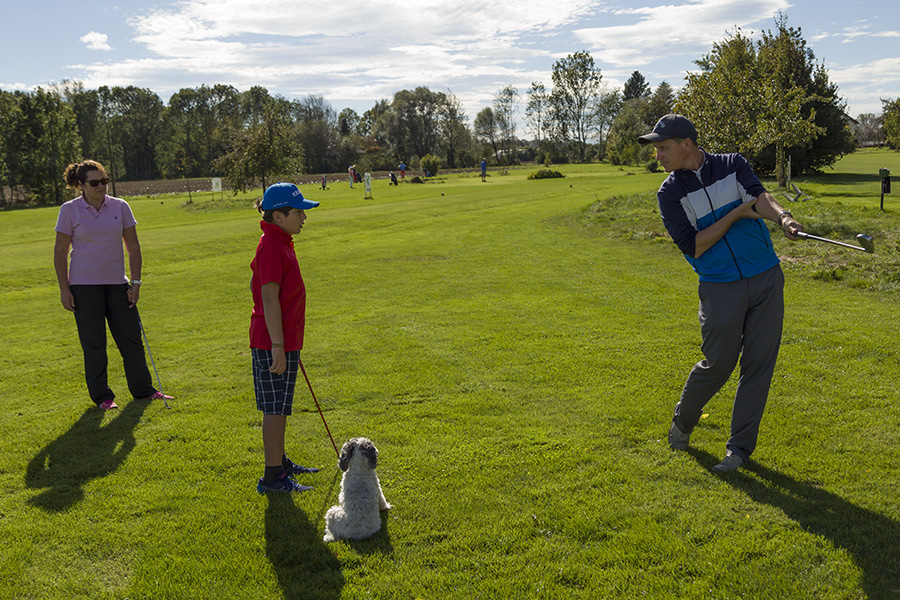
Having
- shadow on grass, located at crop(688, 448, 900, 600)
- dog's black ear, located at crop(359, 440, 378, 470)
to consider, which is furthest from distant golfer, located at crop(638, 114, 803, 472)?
dog's black ear, located at crop(359, 440, 378, 470)

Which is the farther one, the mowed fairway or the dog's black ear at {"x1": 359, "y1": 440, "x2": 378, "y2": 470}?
the dog's black ear at {"x1": 359, "y1": 440, "x2": 378, "y2": 470}

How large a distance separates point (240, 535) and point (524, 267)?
12.4 meters

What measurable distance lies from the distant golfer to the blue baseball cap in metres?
2.56

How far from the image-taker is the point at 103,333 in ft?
24.1

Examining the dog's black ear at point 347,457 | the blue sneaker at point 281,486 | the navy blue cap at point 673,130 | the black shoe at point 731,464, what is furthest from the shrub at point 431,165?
the dog's black ear at point 347,457

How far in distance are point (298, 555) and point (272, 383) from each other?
1.25 m

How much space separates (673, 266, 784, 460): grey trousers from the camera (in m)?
4.80

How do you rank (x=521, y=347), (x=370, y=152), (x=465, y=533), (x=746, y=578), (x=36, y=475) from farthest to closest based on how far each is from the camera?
(x=370, y=152)
(x=521, y=347)
(x=36, y=475)
(x=465, y=533)
(x=746, y=578)

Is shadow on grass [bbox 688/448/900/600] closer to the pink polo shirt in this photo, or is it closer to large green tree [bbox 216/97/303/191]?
the pink polo shirt

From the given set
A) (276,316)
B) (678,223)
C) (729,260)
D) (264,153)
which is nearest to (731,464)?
(729,260)

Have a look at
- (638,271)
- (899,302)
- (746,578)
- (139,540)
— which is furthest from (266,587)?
(638,271)

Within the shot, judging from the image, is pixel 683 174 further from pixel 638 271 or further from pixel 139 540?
pixel 638 271

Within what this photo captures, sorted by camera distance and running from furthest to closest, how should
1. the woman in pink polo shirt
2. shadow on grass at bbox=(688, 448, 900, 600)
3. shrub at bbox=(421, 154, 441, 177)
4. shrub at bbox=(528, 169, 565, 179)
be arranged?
shrub at bbox=(421, 154, 441, 177)
shrub at bbox=(528, 169, 565, 179)
the woman in pink polo shirt
shadow on grass at bbox=(688, 448, 900, 600)

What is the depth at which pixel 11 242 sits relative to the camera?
29.5m
